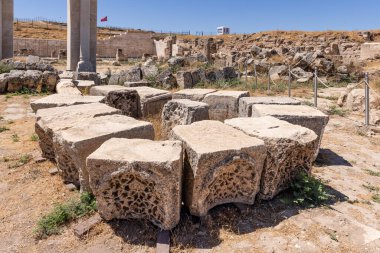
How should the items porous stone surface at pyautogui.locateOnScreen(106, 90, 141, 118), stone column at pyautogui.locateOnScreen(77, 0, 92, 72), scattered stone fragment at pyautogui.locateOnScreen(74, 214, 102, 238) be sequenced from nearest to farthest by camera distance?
scattered stone fragment at pyautogui.locateOnScreen(74, 214, 102, 238) → porous stone surface at pyautogui.locateOnScreen(106, 90, 141, 118) → stone column at pyautogui.locateOnScreen(77, 0, 92, 72)

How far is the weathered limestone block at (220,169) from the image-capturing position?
296 centimetres

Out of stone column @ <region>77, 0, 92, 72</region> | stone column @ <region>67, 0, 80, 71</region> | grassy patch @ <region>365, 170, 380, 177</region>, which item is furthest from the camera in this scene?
stone column @ <region>67, 0, 80, 71</region>

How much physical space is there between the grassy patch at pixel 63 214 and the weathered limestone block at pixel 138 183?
33cm

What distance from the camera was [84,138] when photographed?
3391 mm

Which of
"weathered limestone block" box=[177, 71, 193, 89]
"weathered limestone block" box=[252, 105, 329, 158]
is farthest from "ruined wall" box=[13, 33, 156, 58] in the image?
"weathered limestone block" box=[252, 105, 329, 158]

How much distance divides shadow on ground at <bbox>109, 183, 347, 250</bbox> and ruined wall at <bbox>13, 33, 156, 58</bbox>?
1294 inches

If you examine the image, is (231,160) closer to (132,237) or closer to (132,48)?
(132,237)

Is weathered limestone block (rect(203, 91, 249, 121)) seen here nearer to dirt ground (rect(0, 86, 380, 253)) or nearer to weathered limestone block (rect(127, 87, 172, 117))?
weathered limestone block (rect(127, 87, 172, 117))

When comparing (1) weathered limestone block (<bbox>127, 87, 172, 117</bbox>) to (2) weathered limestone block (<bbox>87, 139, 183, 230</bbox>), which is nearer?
(2) weathered limestone block (<bbox>87, 139, 183, 230</bbox>)

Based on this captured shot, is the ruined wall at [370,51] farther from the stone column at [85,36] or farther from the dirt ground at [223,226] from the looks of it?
the dirt ground at [223,226]

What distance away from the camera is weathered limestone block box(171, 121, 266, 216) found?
9.70ft

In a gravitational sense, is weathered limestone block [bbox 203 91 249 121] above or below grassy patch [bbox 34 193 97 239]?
above

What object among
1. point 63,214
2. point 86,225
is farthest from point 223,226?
point 63,214

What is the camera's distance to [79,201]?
3.34 meters
